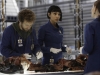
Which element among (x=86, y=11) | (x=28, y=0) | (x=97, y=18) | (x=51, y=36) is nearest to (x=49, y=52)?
(x=51, y=36)

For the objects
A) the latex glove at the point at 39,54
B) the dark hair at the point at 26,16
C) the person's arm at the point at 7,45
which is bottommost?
the latex glove at the point at 39,54

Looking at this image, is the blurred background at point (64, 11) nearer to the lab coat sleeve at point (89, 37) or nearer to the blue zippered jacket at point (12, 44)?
the blue zippered jacket at point (12, 44)

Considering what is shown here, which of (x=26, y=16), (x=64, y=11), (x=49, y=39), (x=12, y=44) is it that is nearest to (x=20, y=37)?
(x=12, y=44)

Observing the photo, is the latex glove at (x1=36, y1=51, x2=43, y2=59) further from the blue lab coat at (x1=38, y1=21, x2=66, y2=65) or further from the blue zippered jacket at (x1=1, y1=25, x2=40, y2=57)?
the blue lab coat at (x1=38, y1=21, x2=66, y2=65)

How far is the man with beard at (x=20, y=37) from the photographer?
2.56 meters

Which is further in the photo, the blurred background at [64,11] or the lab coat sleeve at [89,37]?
the blurred background at [64,11]

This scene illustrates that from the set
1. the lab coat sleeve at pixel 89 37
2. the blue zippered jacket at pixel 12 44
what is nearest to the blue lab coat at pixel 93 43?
the lab coat sleeve at pixel 89 37

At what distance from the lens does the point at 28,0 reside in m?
7.53

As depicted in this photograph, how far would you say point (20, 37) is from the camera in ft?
8.75

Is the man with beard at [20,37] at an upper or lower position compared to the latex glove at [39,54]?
upper

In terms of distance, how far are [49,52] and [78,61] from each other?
1.85ft

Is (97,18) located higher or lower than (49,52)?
higher

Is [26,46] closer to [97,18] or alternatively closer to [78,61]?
[78,61]

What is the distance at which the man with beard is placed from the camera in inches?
101
